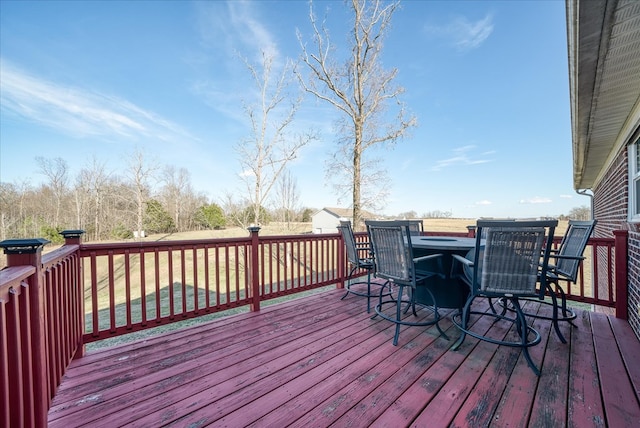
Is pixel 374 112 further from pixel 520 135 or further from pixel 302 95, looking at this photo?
pixel 520 135

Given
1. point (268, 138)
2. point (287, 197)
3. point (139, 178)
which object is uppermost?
point (268, 138)

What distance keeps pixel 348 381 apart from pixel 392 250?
1233mm

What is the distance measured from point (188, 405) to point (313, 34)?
9.51 metres

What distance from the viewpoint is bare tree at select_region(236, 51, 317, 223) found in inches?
386

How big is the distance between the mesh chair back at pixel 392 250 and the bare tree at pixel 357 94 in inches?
237

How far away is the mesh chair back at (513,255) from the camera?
1.96m

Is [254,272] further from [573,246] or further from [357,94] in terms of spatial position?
[357,94]

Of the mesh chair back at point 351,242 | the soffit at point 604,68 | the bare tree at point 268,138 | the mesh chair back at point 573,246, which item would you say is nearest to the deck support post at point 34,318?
the mesh chair back at point 351,242

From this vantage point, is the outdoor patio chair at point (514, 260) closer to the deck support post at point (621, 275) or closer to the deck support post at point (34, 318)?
the deck support post at point (621, 275)

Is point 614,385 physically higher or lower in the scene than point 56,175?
lower

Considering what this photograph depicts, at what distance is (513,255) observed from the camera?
2055 mm

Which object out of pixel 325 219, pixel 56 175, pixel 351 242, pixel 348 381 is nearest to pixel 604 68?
pixel 351 242

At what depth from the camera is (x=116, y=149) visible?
14.4 m

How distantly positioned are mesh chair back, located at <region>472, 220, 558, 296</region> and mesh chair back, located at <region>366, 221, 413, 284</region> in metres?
0.57
